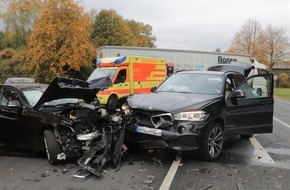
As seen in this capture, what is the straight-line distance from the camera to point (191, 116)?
6.67 meters

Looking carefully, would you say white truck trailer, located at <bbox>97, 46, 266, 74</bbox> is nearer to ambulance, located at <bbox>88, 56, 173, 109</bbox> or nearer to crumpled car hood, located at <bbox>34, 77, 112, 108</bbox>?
ambulance, located at <bbox>88, 56, 173, 109</bbox>

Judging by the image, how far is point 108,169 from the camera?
21.1 feet

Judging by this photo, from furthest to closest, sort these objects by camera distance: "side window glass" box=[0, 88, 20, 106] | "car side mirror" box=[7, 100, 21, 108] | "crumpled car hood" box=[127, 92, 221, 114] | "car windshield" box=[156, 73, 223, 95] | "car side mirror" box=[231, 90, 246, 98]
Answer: "car windshield" box=[156, 73, 223, 95] → "car side mirror" box=[231, 90, 246, 98] → "side window glass" box=[0, 88, 20, 106] → "car side mirror" box=[7, 100, 21, 108] → "crumpled car hood" box=[127, 92, 221, 114]

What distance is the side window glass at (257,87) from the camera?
862cm

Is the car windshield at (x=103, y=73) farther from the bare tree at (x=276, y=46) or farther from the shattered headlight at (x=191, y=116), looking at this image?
the bare tree at (x=276, y=46)

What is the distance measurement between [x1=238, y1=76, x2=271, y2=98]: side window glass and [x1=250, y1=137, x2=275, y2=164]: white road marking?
1185mm

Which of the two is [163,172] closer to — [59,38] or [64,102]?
[64,102]

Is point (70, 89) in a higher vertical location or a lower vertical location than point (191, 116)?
higher

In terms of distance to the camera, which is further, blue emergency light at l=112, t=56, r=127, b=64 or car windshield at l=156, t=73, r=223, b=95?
blue emergency light at l=112, t=56, r=127, b=64

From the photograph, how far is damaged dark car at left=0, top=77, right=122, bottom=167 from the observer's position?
665cm

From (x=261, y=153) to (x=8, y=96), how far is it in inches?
214

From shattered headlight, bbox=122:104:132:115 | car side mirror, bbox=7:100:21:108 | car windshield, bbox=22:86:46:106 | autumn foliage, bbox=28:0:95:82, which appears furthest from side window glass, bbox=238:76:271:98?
autumn foliage, bbox=28:0:95:82

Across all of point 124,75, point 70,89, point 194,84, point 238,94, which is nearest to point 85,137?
point 70,89

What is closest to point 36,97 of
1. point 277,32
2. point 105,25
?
point 105,25
